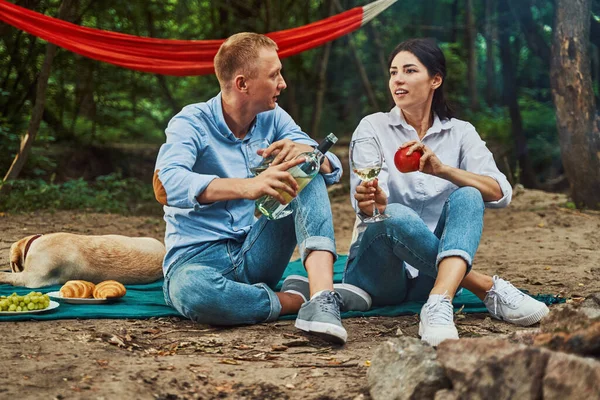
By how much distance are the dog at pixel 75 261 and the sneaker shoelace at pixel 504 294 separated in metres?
1.79

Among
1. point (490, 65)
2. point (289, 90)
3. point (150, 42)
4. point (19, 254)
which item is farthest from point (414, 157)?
point (490, 65)

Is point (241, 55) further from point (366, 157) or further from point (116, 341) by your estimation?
point (116, 341)

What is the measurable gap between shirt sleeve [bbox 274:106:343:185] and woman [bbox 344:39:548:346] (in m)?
0.10

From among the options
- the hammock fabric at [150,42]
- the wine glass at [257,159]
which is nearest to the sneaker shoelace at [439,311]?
the wine glass at [257,159]

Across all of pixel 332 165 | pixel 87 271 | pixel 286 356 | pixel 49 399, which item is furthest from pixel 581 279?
pixel 49 399

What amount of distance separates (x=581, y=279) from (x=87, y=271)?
8.29 ft

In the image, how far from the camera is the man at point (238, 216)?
269cm

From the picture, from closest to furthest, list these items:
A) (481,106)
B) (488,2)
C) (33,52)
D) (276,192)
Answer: (276,192) < (33,52) < (488,2) < (481,106)

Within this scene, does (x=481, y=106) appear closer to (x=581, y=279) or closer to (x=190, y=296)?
(x=581, y=279)

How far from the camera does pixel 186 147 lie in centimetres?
282

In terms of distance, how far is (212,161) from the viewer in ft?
9.81

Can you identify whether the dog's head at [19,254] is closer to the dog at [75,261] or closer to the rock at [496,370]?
the dog at [75,261]

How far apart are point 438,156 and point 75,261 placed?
1.83m

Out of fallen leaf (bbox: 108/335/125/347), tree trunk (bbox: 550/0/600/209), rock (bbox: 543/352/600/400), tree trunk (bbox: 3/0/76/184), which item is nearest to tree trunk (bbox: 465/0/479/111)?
tree trunk (bbox: 550/0/600/209)
